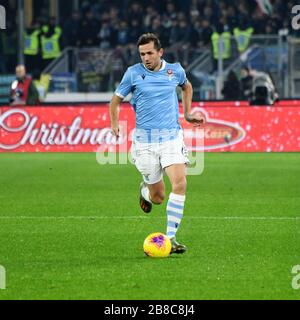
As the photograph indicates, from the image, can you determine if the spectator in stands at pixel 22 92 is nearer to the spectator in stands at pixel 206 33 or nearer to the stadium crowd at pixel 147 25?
the stadium crowd at pixel 147 25

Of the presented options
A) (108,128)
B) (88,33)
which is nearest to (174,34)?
(88,33)

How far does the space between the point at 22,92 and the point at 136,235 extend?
47.8ft

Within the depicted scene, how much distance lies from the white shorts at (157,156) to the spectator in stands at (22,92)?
48.8 feet

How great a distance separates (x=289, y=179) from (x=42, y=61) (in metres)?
15.3

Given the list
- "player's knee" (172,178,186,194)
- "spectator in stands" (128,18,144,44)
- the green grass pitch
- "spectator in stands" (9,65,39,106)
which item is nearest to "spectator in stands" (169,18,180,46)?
"spectator in stands" (128,18,144,44)

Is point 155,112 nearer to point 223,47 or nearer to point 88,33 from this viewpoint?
point 223,47

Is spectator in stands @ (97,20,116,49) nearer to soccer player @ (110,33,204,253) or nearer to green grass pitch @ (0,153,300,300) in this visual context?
green grass pitch @ (0,153,300,300)

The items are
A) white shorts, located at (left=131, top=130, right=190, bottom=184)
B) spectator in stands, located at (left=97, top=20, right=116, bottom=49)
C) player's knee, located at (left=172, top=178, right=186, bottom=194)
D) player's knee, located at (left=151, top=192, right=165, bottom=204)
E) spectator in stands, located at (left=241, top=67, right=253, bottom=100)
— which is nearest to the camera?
player's knee, located at (left=172, top=178, right=186, bottom=194)

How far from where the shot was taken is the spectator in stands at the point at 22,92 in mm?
26266

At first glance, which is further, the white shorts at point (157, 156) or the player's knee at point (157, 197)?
the player's knee at point (157, 197)

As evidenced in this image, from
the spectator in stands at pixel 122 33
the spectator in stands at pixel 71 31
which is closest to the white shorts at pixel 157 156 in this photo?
the spectator in stands at pixel 122 33

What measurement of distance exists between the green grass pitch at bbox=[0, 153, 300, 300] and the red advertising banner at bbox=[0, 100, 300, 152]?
3438 millimetres

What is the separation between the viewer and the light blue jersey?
1124 centimetres
